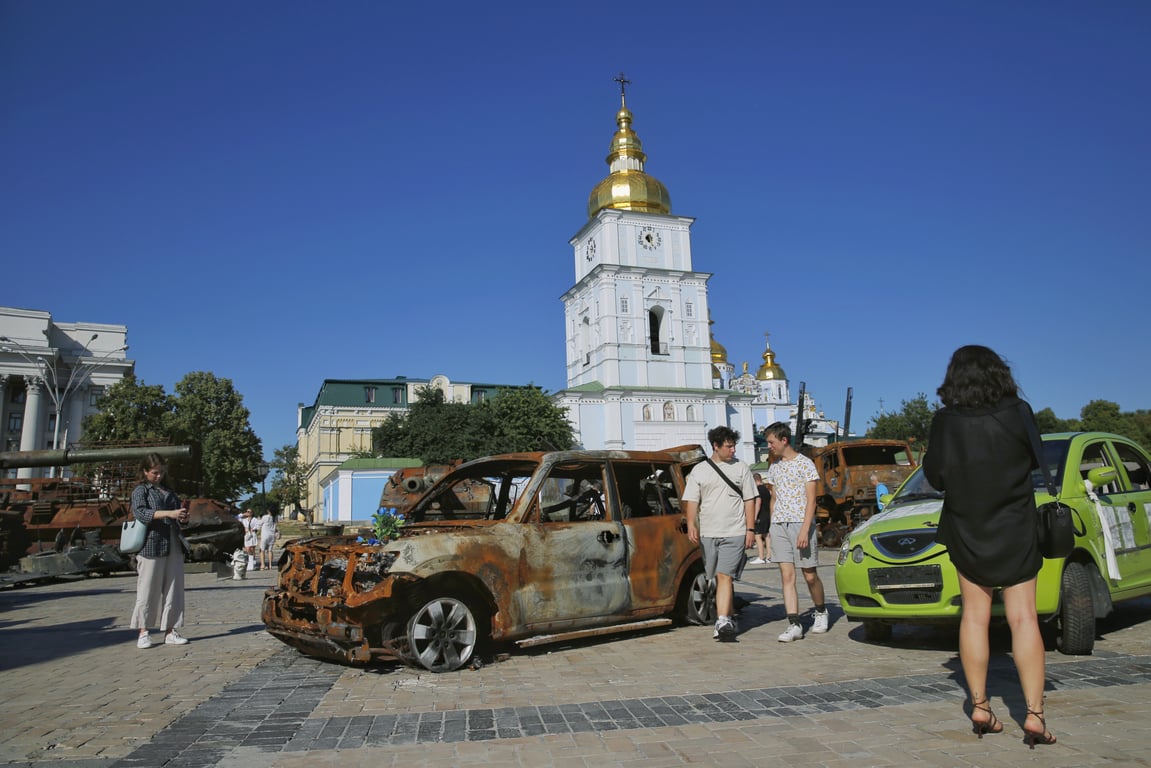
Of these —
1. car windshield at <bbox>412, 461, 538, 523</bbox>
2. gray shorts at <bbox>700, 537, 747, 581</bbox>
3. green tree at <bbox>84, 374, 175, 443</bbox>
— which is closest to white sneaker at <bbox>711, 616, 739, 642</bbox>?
gray shorts at <bbox>700, 537, 747, 581</bbox>

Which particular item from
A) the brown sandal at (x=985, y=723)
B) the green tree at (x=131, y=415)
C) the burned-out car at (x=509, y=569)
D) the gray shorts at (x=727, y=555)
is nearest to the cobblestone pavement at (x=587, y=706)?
the brown sandal at (x=985, y=723)

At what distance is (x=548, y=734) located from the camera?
4.11 m

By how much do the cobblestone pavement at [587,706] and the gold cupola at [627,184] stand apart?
56.9 metres

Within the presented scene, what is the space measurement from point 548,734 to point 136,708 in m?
2.72

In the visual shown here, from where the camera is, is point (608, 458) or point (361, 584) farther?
point (608, 458)

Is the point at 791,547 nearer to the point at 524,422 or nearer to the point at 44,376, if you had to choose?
the point at 524,422

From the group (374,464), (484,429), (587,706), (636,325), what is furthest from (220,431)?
(587,706)

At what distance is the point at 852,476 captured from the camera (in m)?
17.8

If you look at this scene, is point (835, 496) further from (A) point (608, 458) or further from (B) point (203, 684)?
(B) point (203, 684)

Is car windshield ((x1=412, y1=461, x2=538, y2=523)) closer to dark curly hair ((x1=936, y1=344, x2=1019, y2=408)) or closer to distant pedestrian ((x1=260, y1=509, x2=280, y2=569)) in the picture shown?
dark curly hair ((x1=936, y1=344, x2=1019, y2=408))

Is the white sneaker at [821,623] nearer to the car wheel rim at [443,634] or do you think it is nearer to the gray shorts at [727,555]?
the gray shorts at [727,555]

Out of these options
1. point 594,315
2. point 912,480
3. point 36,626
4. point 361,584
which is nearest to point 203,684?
point 361,584

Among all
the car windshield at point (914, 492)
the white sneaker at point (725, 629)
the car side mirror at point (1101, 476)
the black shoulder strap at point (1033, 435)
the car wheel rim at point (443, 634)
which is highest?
the black shoulder strap at point (1033, 435)

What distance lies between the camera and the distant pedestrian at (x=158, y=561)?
7289 millimetres
